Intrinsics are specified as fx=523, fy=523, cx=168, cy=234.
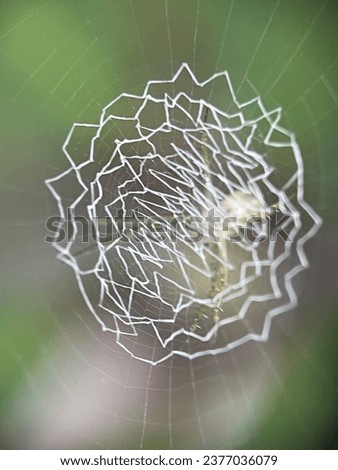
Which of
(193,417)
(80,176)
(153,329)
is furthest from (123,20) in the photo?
(193,417)

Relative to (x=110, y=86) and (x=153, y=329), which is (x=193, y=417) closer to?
(x=153, y=329)

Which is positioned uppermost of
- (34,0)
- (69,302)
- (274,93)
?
(34,0)

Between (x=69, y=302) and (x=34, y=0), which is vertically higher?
(x=34, y=0)
